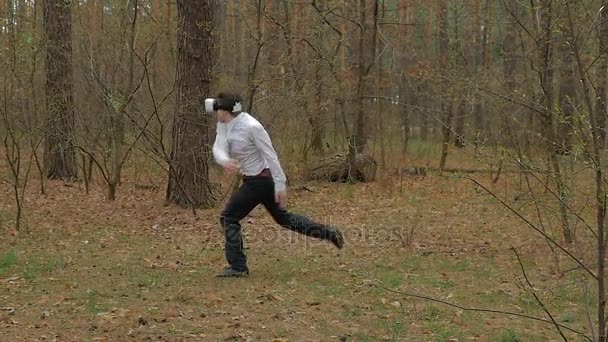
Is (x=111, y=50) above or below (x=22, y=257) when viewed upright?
above

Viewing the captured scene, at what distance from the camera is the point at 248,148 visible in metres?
6.74

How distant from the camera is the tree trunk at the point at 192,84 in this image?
10.9m

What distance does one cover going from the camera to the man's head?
21.9ft

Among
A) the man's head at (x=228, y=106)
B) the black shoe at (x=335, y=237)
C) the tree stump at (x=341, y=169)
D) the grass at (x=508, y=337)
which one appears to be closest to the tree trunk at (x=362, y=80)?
the tree stump at (x=341, y=169)

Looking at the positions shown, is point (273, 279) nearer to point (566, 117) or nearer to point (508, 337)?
point (508, 337)

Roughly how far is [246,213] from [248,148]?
0.66 m

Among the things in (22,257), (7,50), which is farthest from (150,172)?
(22,257)

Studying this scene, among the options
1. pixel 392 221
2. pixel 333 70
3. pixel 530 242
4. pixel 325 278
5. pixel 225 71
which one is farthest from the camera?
pixel 333 70

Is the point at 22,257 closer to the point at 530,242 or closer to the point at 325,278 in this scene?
the point at 325,278

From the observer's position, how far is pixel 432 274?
746cm

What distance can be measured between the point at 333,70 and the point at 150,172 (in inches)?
212

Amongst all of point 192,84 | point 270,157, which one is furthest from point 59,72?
point 270,157

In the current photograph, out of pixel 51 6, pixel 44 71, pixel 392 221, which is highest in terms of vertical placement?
pixel 51 6

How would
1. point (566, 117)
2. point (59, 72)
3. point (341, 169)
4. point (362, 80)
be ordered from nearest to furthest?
point (566, 117)
point (59, 72)
point (341, 169)
point (362, 80)
